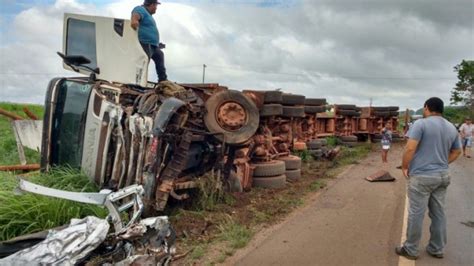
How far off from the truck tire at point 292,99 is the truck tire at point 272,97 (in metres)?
0.63

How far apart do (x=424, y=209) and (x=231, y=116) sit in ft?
10.5

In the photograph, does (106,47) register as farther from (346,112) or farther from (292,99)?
(346,112)

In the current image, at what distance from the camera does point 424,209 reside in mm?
4160

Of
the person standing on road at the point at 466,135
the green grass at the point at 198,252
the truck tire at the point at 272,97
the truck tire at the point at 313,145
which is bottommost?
the green grass at the point at 198,252

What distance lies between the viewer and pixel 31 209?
165 inches

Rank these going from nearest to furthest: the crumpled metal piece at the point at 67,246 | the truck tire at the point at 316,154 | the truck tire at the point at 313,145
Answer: the crumpled metal piece at the point at 67,246
the truck tire at the point at 316,154
the truck tire at the point at 313,145

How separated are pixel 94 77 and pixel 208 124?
172 cm

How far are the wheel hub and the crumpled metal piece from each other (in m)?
3.27

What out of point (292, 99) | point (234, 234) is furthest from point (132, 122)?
point (292, 99)

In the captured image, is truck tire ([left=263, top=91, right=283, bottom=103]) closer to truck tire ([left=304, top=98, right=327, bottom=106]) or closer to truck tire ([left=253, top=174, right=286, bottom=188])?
truck tire ([left=253, top=174, right=286, bottom=188])

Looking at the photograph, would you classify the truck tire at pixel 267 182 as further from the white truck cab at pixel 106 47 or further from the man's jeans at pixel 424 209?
the man's jeans at pixel 424 209

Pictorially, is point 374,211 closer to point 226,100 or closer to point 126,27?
point 226,100

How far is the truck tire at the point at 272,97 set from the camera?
769 centimetres

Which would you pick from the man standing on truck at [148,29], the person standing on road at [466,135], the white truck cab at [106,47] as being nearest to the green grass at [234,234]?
the white truck cab at [106,47]
